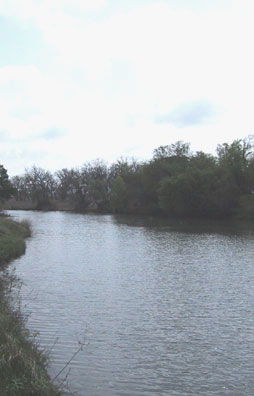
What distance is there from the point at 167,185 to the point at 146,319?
68217 millimetres

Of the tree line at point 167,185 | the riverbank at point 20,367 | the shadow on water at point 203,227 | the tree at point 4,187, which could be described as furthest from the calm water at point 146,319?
the tree at point 4,187

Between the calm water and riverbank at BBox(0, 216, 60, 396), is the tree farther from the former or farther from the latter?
riverbank at BBox(0, 216, 60, 396)

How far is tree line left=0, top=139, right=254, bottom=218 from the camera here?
248 ft

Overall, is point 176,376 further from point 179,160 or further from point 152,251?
point 179,160

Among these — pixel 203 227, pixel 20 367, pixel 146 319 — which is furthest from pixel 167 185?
pixel 20 367

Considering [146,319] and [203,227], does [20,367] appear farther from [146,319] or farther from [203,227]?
[203,227]

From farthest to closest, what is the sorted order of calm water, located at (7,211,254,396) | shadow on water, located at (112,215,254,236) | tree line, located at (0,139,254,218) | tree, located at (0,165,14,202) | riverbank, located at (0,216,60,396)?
tree, located at (0,165,14,202) < tree line, located at (0,139,254,218) < shadow on water, located at (112,215,254,236) < calm water, located at (7,211,254,396) < riverbank, located at (0,216,60,396)

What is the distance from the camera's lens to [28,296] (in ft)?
54.4

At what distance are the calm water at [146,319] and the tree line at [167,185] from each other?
49.0 metres

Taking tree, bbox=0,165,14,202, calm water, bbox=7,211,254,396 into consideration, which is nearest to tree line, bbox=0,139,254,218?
tree, bbox=0,165,14,202

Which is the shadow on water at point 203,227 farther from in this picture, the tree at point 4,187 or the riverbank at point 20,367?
the riverbank at point 20,367

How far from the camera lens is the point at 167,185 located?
81.4 m

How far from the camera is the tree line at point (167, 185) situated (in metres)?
75.7

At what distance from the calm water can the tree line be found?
4899 centimetres
